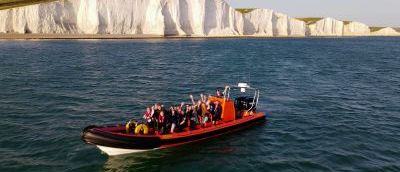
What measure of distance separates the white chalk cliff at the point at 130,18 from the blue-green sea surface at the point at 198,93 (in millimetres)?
45899

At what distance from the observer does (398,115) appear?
25875 millimetres

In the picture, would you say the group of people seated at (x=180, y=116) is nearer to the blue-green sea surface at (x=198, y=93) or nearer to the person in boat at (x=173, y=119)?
the person in boat at (x=173, y=119)

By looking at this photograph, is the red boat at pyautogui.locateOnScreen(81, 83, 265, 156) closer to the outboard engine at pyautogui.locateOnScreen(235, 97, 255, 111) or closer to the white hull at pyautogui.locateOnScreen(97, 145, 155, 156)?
the white hull at pyautogui.locateOnScreen(97, 145, 155, 156)

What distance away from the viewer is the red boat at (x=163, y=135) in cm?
1647

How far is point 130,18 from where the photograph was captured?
102 metres

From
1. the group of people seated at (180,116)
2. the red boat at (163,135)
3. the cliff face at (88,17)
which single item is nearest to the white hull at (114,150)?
the red boat at (163,135)

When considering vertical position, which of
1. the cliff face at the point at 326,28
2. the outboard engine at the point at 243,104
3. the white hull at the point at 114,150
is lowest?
the white hull at the point at 114,150

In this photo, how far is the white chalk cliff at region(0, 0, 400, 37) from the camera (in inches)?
3538

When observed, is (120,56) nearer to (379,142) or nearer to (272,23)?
(379,142)

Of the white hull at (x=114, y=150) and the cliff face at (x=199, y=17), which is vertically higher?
the cliff face at (x=199, y=17)

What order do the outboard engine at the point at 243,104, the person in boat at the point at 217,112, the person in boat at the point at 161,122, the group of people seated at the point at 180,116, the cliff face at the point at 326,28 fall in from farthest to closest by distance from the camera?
the cliff face at the point at 326,28, the outboard engine at the point at 243,104, the person in boat at the point at 217,112, the group of people seated at the point at 180,116, the person in boat at the point at 161,122

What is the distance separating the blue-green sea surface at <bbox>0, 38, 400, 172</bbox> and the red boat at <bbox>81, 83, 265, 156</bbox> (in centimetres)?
43

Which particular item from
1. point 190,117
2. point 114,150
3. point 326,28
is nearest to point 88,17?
point 190,117

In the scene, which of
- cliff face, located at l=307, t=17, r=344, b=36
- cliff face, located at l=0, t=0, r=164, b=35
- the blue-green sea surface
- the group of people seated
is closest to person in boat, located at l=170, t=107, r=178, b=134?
the group of people seated
